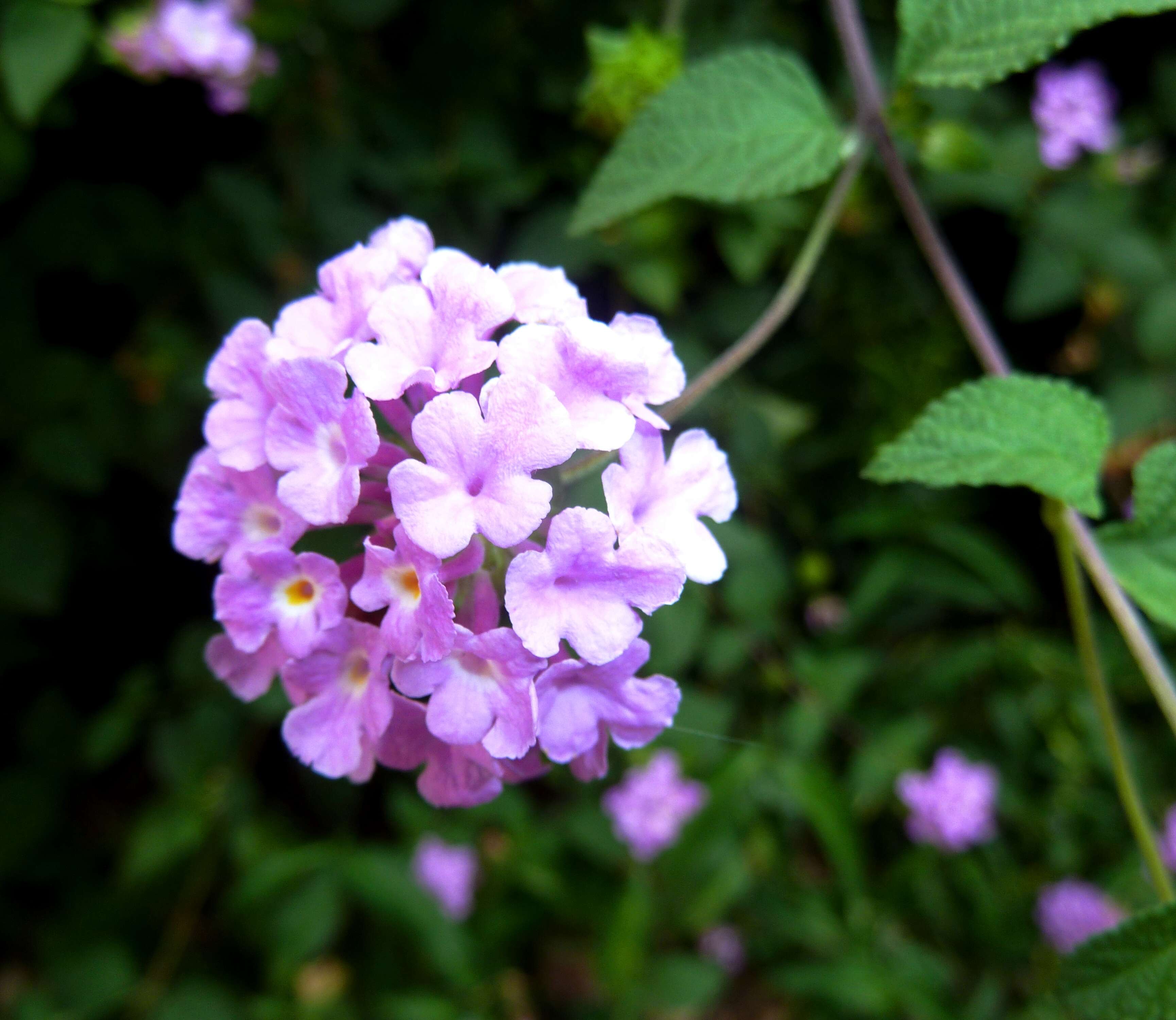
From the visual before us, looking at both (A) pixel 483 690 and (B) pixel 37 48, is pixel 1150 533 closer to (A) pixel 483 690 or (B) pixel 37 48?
(A) pixel 483 690

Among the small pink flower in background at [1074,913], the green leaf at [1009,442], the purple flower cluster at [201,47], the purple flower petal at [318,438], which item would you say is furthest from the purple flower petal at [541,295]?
the small pink flower in background at [1074,913]

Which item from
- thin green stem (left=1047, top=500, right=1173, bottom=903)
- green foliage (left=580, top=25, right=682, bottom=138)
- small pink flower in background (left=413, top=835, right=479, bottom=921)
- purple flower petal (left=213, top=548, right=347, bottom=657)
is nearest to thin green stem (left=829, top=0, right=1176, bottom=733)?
thin green stem (left=1047, top=500, right=1173, bottom=903)

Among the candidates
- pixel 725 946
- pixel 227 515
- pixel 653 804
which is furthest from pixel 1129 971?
pixel 725 946

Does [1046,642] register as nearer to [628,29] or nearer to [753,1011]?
[753,1011]

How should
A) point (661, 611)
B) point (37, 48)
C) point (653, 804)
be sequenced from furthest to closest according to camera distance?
point (653, 804), point (661, 611), point (37, 48)

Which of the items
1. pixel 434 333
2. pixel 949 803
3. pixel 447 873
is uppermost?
pixel 434 333

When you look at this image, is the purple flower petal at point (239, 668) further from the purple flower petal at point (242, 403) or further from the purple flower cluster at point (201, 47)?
the purple flower cluster at point (201, 47)
